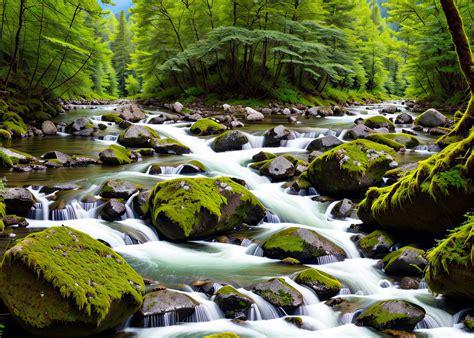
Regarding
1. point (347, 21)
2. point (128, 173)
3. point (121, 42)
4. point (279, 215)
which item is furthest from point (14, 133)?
point (121, 42)

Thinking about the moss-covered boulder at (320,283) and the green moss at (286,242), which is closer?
the moss-covered boulder at (320,283)

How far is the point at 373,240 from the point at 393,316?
233 cm

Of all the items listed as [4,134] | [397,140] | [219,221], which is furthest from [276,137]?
[4,134]

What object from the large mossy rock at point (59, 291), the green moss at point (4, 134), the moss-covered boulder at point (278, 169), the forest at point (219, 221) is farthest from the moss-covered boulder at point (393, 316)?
the green moss at point (4, 134)

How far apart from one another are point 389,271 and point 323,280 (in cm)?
124

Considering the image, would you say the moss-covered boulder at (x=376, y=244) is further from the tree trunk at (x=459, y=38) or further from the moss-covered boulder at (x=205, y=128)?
the moss-covered boulder at (x=205, y=128)

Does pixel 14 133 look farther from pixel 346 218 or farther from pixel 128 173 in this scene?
pixel 346 218

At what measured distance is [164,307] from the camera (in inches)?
194

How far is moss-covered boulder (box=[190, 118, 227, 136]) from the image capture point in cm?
1636

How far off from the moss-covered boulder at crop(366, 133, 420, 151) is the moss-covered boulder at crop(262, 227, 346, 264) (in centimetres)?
744

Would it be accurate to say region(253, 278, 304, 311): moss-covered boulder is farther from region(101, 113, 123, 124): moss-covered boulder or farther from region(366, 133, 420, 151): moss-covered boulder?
region(101, 113, 123, 124): moss-covered boulder

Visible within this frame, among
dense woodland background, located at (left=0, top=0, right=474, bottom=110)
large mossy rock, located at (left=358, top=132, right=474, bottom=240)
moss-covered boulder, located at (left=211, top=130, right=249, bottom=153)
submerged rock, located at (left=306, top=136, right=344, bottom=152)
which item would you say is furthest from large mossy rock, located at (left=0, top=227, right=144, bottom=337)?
dense woodland background, located at (left=0, top=0, right=474, bottom=110)

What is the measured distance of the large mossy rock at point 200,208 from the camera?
7.18m

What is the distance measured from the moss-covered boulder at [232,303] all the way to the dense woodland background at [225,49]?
13484 millimetres
